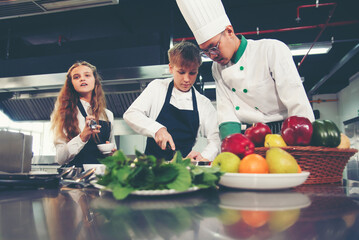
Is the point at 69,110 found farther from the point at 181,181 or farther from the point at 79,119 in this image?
the point at 181,181

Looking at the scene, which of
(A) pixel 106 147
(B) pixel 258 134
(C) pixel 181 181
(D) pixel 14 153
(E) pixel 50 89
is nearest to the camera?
(C) pixel 181 181

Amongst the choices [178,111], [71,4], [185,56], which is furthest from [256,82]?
[71,4]

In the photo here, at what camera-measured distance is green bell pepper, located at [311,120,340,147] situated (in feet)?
2.89

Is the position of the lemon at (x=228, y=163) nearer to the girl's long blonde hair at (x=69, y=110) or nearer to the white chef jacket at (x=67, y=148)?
the white chef jacket at (x=67, y=148)

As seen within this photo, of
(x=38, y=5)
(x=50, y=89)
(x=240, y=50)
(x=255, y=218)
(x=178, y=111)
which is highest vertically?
(x=38, y=5)

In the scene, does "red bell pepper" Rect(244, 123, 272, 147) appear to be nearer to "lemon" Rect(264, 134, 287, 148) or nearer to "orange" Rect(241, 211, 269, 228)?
"lemon" Rect(264, 134, 287, 148)

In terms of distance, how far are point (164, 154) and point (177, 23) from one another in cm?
328

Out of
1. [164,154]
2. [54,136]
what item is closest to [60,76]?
[54,136]

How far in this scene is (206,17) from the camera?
168 centimetres

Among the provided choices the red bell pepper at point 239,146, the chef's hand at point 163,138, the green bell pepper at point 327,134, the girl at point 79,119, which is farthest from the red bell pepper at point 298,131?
the girl at point 79,119

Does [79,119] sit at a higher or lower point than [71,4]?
lower

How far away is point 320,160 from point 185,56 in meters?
1.19

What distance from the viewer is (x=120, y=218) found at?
43 centimetres

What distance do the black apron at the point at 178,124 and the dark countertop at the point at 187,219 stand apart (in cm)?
140
